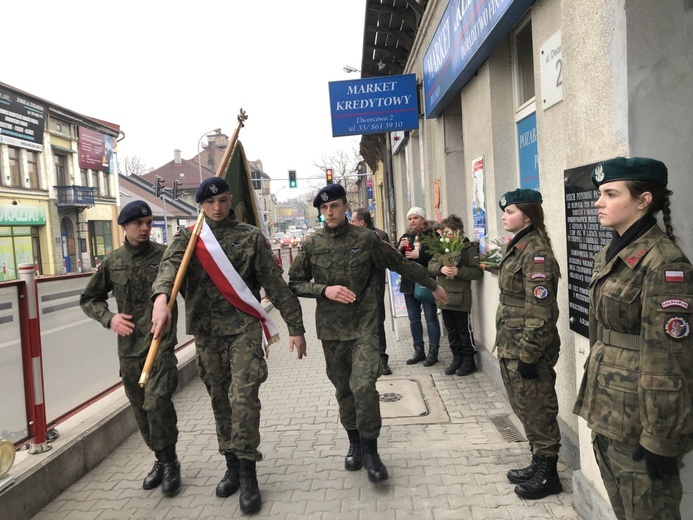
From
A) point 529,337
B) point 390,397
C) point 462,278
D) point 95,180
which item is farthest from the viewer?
point 95,180

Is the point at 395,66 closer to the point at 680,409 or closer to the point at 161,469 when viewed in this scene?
the point at 161,469

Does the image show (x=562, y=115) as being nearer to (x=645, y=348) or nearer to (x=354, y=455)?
(x=645, y=348)

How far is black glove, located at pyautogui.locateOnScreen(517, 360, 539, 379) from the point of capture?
10.6 ft

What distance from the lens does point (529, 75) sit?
5.51 metres

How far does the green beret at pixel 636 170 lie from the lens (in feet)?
6.85

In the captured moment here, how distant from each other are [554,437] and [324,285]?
184 centimetres

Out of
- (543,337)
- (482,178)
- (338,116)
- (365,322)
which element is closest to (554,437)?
(543,337)

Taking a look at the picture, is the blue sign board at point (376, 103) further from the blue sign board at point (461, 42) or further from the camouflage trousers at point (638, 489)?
the camouflage trousers at point (638, 489)

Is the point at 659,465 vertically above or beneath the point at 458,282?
beneath

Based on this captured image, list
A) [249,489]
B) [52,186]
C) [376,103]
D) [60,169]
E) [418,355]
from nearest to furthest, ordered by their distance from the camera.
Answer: [249,489], [418,355], [376,103], [52,186], [60,169]

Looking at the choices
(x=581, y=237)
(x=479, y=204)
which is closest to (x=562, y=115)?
(x=581, y=237)

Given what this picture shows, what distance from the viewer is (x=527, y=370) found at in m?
3.25

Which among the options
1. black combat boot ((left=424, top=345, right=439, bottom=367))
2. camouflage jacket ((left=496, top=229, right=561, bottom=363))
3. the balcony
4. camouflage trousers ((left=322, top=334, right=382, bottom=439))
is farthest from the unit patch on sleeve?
the balcony

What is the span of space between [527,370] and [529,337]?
0.22 meters
